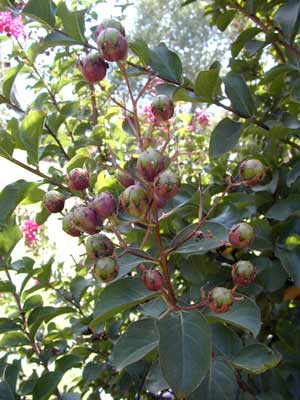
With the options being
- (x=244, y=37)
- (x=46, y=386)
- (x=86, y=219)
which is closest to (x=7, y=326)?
(x=46, y=386)

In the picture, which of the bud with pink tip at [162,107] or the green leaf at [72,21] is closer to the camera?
the bud with pink tip at [162,107]

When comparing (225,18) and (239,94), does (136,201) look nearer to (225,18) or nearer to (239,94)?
(239,94)

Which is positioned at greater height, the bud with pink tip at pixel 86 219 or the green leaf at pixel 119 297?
the bud with pink tip at pixel 86 219

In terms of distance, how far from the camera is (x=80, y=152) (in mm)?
933

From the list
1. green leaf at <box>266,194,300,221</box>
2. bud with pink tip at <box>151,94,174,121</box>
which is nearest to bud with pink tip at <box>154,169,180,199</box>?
bud with pink tip at <box>151,94,174,121</box>

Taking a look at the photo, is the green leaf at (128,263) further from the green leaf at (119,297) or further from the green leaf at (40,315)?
the green leaf at (40,315)

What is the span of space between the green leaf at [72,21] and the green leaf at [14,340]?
0.64 m

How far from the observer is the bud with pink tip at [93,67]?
26.7 inches

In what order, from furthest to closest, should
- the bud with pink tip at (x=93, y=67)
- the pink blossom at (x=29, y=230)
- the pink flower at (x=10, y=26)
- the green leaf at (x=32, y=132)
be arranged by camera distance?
the pink blossom at (x=29, y=230) < the pink flower at (x=10, y=26) < the green leaf at (x=32, y=132) < the bud with pink tip at (x=93, y=67)

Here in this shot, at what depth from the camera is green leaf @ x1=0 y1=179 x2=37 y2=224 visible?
85 centimetres

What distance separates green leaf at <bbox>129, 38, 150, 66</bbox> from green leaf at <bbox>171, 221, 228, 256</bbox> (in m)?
0.37

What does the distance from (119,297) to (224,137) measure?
1.44 feet

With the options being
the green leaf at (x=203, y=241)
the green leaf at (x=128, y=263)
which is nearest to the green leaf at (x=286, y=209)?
the green leaf at (x=203, y=241)

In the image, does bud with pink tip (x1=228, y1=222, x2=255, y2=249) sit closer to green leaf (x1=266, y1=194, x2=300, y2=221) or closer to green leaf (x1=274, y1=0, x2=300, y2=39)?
green leaf (x1=266, y1=194, x2=300, y2=221)
